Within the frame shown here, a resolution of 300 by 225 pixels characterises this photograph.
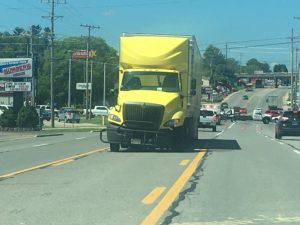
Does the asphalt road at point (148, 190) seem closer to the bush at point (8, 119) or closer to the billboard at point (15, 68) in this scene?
the bush at point (8, 119)

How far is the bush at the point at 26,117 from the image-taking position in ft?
150

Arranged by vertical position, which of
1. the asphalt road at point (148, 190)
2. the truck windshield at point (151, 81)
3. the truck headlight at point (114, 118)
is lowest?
the asphalt road at point (148, 190)

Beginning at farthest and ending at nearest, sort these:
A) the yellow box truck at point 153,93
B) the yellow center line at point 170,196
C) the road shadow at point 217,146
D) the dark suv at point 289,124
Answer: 1. the dark suv at point 289,124
2. the road shadow at point 217,146
3. the yellow box truck at point 153,93
4. the yellow center line at point 170,196

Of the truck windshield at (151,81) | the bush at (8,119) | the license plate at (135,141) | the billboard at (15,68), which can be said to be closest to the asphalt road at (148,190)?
the license plate at (135,141)

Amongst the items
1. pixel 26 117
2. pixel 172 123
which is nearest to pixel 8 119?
pixel 26 117

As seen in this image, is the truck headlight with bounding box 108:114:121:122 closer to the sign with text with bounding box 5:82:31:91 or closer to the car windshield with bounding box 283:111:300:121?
the car windshield with bounding box 283:111:300:121

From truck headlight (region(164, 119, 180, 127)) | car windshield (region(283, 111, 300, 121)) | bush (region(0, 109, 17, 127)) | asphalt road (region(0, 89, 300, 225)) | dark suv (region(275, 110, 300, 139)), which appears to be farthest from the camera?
bush (region(0, 109, 17, 127))

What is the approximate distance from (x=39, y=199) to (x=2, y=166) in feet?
21.3

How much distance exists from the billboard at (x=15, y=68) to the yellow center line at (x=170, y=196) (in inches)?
1360

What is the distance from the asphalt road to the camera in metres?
9.28

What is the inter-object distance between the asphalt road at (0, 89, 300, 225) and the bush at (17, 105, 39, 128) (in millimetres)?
25766

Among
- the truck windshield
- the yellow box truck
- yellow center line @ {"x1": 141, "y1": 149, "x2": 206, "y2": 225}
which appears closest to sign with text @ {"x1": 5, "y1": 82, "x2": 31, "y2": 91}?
the yellow box truck

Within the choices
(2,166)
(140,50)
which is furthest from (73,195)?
(140,50)

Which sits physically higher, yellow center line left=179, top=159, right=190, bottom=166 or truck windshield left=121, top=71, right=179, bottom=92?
truck windshield left=121, top=71, right=179, bottom=92
